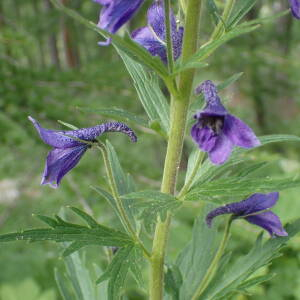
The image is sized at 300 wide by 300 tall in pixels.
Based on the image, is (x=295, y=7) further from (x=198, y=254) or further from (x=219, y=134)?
(x=198, y=254)

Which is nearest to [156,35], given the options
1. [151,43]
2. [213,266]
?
[151,43]

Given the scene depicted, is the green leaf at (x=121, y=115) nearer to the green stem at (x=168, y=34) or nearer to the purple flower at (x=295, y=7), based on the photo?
the green stem at (x=168, y=34)

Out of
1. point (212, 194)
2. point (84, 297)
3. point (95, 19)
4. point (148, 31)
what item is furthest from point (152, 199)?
point (95, 19)

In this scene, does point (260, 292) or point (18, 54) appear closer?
point (260, 292)

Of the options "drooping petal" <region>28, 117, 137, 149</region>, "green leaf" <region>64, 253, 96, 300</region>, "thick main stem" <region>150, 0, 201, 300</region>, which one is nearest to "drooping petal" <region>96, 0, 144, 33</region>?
"thick main stem" <region>150, 0, 201, 300</region>

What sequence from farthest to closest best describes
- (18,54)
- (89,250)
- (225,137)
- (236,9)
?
(89,250) → (18,54) → (236,9) → (225,137)

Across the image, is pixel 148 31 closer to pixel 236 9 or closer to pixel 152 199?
pixel 236 9

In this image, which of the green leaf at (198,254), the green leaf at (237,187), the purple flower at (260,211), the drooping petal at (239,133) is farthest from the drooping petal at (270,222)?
the drooping petal at (239,133)
